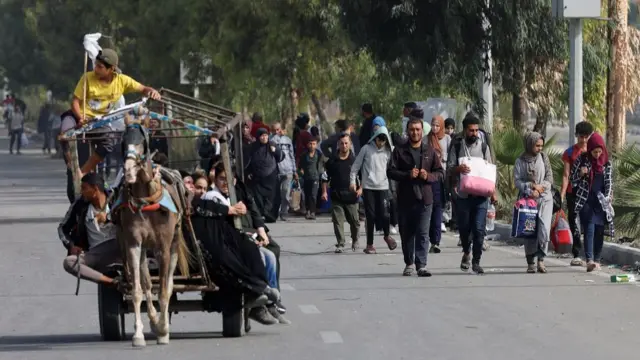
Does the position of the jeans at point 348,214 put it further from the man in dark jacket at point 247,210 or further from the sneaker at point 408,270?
the man in dark jacket at point 247,210

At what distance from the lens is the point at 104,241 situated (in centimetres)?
1204

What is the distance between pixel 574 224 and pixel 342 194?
3722 millimetres

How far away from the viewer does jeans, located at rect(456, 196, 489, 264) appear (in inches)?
698

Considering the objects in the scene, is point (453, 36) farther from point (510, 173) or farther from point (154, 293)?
point (154, 293)

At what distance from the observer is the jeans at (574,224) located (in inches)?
729

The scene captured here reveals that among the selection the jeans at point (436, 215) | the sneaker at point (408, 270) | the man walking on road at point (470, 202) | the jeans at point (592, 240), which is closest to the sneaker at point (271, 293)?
the sneaker at point (408, 270)

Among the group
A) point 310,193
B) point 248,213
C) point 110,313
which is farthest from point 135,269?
point 310,193

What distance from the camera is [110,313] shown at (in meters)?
12.1

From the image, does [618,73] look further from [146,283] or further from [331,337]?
[146,283]

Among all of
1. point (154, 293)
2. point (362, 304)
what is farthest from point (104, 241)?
point (362, 304)

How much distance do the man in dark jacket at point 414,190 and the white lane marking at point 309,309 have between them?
3.07 metres

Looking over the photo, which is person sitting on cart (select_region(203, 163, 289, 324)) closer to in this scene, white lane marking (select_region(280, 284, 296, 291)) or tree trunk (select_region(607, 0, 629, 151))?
white lane marking (select_region(280, 284, 296, 291))

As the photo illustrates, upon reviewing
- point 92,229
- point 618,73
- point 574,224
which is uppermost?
point 618,73

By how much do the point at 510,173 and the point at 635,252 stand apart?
6.91 meters
